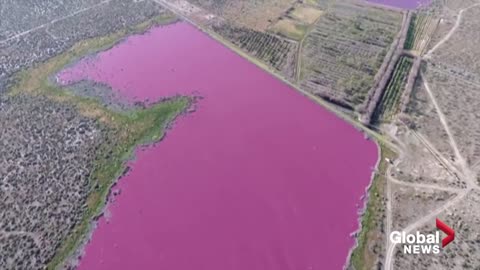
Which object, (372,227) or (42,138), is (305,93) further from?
(42,138)

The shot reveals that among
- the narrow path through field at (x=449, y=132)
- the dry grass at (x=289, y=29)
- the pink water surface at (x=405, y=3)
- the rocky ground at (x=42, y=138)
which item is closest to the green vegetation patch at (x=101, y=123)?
the rocky ground at (x=42, y=138)

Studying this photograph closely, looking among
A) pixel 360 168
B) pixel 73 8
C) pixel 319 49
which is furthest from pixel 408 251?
pixel 73 8

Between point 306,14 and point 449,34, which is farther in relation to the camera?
point 306,14

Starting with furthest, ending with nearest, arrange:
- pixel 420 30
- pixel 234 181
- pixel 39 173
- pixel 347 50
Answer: pixel 420 30
pixel 347 50
pixel 39 173
pixel 234 181

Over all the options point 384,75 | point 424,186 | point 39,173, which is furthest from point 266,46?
point 39,173

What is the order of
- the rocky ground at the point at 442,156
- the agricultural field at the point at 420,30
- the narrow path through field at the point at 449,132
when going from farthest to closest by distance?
the agricultural field at the point at 420,30
the narrow path through field at the point at 449,132
the rocky ground at the point at 442,156

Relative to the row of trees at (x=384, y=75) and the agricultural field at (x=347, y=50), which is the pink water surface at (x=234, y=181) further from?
the agricultural field at (x=347, y=50)

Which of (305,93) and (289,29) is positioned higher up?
(289,29)

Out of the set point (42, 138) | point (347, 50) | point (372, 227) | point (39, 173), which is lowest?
point (39, 173)
